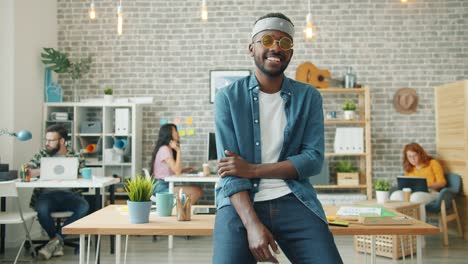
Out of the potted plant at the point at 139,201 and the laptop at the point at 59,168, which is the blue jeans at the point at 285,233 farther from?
the laptop at the point at 59,168

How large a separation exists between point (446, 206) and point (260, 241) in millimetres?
4474

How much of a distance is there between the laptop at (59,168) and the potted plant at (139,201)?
2.65m

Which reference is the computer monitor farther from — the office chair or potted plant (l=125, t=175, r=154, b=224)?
potted plant (l=125, t=175, r=154, b=224)

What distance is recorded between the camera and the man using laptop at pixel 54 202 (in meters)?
4.72

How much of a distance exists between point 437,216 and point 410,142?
132 cm

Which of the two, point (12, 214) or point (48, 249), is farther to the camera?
point (48, 249)

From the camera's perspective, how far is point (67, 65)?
246 inches

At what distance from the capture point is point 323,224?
1.91 meters

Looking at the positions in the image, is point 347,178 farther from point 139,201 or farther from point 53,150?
point 139,201

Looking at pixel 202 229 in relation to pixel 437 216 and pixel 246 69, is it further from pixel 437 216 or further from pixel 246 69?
pixel 246 69

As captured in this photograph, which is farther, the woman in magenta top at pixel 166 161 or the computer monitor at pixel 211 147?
the computer monitor at pixel 211 147

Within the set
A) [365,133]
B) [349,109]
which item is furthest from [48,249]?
[365,133]

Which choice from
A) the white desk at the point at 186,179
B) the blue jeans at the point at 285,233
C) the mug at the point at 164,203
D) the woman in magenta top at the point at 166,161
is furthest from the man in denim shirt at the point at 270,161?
the woman in magenta top at the point at 166,161

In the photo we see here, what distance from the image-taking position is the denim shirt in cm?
198
